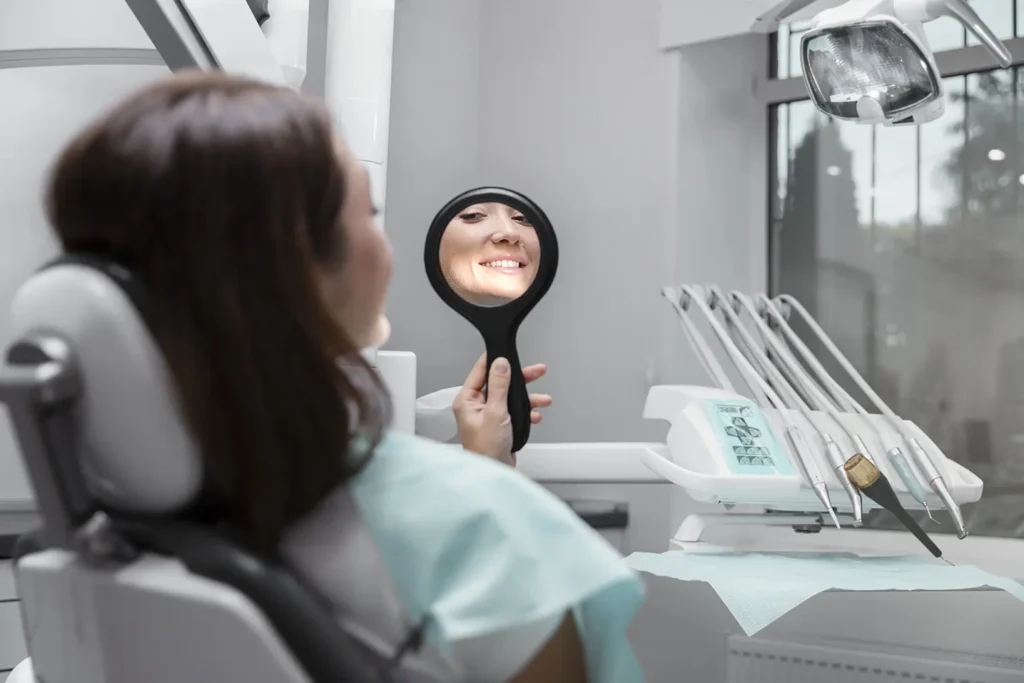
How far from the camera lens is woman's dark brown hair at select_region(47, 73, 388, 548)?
0.56 meters

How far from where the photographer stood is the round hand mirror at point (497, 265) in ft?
4.30

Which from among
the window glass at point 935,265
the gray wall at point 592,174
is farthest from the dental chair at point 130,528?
the window glass at point 935,265

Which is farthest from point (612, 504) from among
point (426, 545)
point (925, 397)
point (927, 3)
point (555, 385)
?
point (426, 545)

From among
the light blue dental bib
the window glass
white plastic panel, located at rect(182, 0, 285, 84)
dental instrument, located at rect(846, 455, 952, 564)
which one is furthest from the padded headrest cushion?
the window glass

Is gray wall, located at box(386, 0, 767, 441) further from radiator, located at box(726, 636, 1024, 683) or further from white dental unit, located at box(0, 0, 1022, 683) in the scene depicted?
radiator, located at box(726, 636, 1024, 683)

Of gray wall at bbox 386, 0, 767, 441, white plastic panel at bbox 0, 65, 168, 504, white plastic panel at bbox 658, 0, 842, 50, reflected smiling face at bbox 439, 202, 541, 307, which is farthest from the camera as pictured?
gray wall at bbox 386, 0, 767, 441

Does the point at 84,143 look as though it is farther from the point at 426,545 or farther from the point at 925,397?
the point at 925,397

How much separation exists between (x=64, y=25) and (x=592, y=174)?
1131 mm

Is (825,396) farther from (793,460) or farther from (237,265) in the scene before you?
(237,265)

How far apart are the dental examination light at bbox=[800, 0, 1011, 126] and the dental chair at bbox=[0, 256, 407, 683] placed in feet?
3.65

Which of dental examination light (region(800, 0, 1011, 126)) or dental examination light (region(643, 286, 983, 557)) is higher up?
dental examination light (region(800, 0, 1011, 126))

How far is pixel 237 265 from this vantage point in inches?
22.3

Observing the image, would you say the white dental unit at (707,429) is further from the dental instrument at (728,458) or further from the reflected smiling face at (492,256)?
the reflected smiling face at (492,256)

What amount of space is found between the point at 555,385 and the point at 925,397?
734 mm
